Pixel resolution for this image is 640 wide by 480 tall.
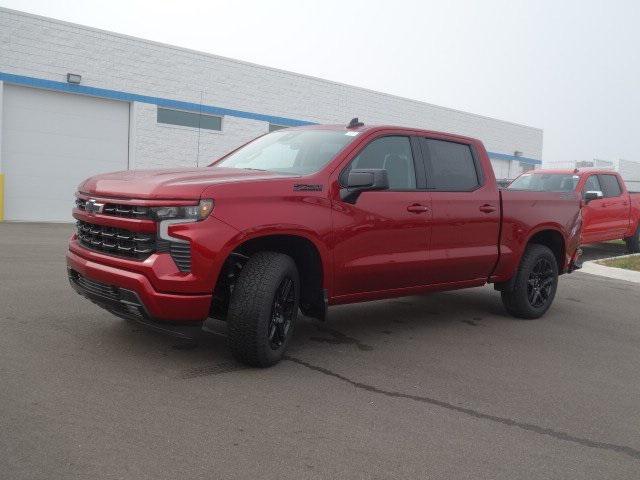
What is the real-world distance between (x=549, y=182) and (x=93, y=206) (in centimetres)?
1032

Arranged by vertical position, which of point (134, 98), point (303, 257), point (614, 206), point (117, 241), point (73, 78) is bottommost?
point (303, 257)

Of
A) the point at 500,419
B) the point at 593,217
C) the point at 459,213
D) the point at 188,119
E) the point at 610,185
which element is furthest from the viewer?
the point at 188,119

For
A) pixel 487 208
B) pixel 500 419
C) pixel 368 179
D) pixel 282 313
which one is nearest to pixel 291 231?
pixel 282 313

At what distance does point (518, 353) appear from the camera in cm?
574

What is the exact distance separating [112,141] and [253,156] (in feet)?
49.7

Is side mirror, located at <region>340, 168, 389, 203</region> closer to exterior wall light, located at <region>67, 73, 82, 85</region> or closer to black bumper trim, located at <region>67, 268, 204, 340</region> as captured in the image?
black bumper trim, located at <region>67, 268, 204, 340</region>

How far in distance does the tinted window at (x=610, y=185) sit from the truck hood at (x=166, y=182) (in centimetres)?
1016

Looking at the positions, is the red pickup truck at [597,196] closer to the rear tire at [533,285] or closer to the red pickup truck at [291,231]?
the rear tire at [533,285]

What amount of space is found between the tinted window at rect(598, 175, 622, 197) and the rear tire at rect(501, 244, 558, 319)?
6642 mm

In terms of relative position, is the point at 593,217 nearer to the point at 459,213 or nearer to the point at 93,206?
the point at 459,213

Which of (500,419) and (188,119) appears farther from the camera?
(188,119)

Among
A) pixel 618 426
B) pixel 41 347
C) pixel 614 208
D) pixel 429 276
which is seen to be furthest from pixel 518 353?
pixel 614 208

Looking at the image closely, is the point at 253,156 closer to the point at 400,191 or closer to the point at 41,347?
the point at 400,191

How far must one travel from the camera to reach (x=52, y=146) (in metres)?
18.6
